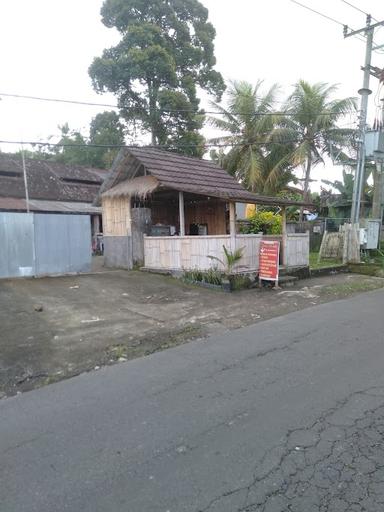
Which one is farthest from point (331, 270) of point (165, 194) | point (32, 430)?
point (32, 430)

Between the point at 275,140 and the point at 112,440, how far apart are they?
21.2 m

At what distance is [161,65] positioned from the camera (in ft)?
83.7

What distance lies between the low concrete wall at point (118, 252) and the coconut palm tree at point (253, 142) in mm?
10022

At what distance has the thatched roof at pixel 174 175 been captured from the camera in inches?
505

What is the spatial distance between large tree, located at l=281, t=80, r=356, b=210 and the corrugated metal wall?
12.8 metres

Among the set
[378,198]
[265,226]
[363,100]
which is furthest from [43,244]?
[378,198]

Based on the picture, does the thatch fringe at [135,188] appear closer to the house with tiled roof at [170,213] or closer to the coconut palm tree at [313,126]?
the house with tiled roof at [170,213]

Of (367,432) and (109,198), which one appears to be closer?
(367,432)

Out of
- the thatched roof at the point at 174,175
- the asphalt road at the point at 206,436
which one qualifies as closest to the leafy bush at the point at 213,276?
the thatched roof at the point at 174,175

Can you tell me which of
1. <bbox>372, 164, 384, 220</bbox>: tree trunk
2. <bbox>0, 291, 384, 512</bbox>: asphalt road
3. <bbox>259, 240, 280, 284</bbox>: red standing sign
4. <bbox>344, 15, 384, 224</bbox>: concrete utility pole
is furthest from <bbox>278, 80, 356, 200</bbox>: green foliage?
<bbox>0, 291, 384, 512</bbox>: asphalt road

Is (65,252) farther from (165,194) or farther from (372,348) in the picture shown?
(372,348)

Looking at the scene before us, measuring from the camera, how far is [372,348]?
5797 millimetres

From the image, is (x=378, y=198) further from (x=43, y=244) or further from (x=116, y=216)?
(x=43, y=244)

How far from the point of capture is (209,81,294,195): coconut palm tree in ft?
74.2
